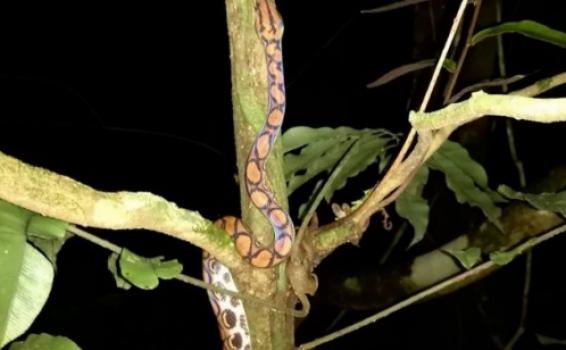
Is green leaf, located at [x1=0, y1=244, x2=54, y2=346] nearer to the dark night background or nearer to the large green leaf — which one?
the large green leaf

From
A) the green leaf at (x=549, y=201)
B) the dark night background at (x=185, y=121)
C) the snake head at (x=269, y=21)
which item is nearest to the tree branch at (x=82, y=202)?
the snake head at (x=269, y=21)

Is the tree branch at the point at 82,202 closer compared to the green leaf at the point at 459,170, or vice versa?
the tree branch at the point at 82,202

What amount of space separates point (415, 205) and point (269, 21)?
1.74 feet

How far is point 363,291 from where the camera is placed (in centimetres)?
224

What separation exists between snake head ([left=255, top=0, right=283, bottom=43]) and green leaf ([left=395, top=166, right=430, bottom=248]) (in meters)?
0.44

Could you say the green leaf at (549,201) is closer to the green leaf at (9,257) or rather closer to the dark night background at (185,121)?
the green leaf at (9,257)

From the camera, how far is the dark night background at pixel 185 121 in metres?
3.15

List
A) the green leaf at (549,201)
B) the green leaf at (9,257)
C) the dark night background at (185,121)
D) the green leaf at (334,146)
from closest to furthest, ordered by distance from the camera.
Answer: the green leaf at (9,257)
the green leaf at (549,201)
the green leaf at (334,146)
the dark night background at (185,121)

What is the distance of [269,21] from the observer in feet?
4.45

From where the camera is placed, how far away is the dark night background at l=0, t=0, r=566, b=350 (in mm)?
3146

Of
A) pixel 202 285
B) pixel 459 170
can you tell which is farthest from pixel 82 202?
pixel 459 170

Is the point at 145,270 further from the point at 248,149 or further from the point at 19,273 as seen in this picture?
the point at 248,149

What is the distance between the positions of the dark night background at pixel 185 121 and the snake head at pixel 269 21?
3.62 feet

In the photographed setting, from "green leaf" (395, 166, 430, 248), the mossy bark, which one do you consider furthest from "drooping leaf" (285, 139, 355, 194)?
the mossy bark
